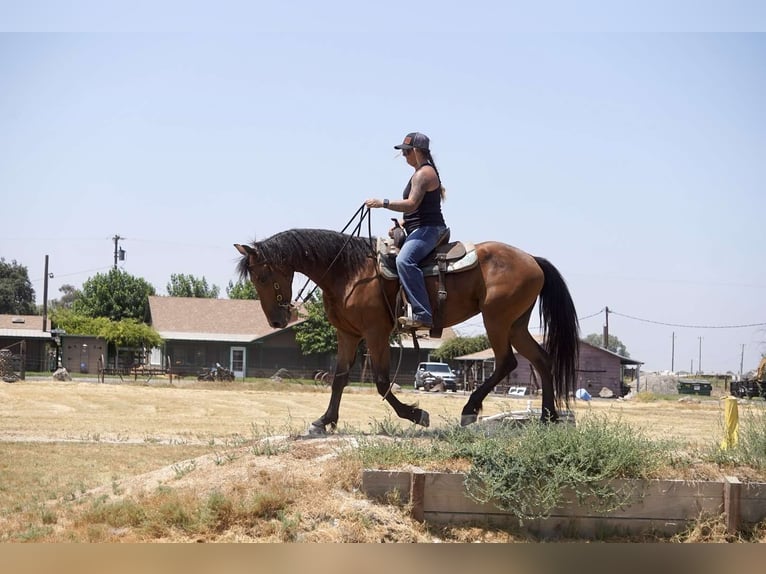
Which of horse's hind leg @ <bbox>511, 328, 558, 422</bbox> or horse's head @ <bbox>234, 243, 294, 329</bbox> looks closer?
horse's head @ <bbox>234, 243, 294, 329</bbox>

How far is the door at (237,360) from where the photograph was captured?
2421 inches

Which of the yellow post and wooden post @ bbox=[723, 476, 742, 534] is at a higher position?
the yellow post

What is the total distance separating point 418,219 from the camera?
932cm

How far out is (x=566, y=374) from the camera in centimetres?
996

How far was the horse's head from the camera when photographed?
9164mm

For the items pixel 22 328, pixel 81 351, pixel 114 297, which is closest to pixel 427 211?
pixel 81 351

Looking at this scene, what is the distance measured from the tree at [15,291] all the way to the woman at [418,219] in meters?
101

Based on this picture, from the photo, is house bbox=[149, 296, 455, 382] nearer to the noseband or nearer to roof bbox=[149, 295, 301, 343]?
roof bbox=[149, 295, 301, 343]

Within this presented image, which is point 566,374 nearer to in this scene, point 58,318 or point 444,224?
point 444,224

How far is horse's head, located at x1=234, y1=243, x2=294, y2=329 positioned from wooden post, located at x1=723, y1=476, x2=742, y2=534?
4.53m

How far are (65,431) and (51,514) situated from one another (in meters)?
9.55

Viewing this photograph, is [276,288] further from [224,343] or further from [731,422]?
[224,343]

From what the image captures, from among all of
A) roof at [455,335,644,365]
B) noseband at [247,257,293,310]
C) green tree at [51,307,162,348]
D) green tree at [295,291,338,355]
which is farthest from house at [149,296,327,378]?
noseband at [247,257,293,310]

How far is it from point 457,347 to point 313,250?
192ft
